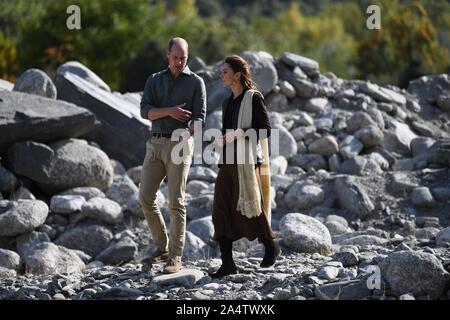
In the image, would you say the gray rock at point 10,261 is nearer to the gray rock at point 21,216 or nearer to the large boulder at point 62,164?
the gray rock at point 21,216

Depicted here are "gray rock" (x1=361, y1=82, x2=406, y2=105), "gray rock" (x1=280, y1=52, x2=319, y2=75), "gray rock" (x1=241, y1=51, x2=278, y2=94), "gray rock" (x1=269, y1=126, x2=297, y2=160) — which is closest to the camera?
"gray rock" (x1=269, y1=126, x2=297, y2=160)

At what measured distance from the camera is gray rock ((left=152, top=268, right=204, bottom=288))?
6.73 metres

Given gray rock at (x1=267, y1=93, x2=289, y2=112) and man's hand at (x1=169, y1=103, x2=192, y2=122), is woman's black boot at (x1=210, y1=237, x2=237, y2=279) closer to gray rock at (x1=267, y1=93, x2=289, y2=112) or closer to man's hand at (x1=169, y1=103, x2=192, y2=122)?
man's hand at (x1=169, y1=103, x2=192, y2=122)

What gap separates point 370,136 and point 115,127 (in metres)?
3.98

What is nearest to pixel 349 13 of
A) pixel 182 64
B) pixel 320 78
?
pixel 320 78

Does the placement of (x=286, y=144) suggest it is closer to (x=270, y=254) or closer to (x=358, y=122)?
(x=358, y=122)

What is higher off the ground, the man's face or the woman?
the man's face

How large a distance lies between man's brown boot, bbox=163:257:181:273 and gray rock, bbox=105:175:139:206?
398cm

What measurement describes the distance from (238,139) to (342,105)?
27.1 ft

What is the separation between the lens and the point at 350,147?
12.8 m

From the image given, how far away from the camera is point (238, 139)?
22.0 feet

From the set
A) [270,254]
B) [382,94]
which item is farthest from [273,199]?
[382,94]

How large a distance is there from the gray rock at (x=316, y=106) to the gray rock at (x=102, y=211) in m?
5.02

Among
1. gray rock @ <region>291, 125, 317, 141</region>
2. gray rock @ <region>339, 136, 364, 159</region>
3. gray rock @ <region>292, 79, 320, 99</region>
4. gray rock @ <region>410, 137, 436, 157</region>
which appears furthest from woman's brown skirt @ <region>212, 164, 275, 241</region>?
gray rock @ <region>292, 79, 320, 99</region>
